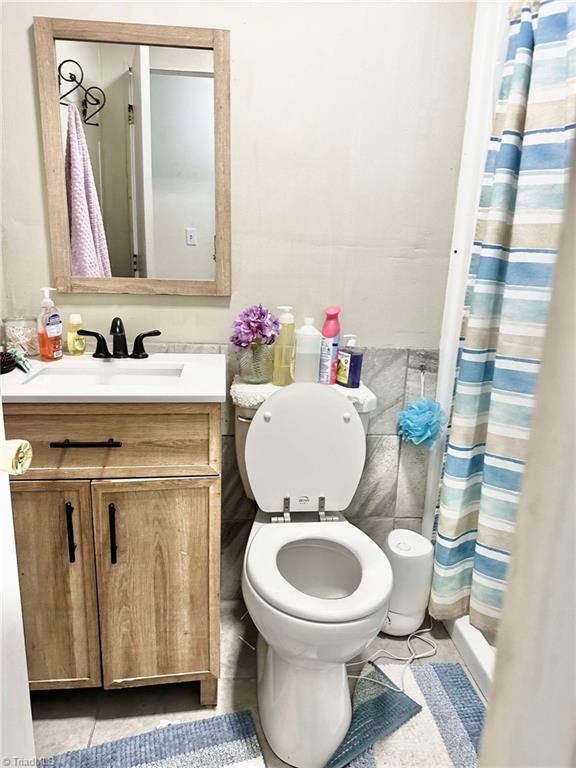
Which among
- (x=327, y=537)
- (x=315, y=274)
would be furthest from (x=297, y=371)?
(x=327, y=537)

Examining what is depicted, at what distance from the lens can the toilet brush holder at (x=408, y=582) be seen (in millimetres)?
1689

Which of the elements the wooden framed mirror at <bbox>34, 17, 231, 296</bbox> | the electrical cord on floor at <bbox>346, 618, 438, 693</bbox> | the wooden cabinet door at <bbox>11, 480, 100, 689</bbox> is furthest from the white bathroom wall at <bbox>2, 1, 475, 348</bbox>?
the electrical cord on floor at <bbox>346, 618, 438, 693</bbox>

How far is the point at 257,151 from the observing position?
62.6 inches

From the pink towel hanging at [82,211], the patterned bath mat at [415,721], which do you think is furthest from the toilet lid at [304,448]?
the pink towel hanging at [82,211]

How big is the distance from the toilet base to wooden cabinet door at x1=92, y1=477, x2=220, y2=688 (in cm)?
21

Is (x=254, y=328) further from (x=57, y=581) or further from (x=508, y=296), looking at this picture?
(x=57, y=581)

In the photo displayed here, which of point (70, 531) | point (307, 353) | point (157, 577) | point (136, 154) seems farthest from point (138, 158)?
point (157, 577)

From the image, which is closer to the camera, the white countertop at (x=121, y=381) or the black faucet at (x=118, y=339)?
the white countertop at (x=121, y=381)

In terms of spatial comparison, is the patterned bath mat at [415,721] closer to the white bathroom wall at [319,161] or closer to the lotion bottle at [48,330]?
the white bathroom wall at [319,161]

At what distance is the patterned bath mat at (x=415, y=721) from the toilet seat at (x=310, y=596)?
372 millimetres

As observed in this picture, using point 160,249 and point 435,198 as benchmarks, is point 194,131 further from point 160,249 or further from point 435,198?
point 435,198

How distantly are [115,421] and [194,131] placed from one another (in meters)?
0.91

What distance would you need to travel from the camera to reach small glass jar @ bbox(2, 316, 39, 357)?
5.01 feet

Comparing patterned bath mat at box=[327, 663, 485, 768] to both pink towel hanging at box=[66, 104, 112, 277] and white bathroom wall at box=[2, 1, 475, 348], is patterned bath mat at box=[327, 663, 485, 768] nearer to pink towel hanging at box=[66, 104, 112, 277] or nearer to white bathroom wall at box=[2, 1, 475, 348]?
white bathroom wall at box=[2, 1, 475, 348]
